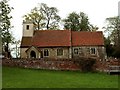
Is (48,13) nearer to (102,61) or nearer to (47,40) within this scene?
(47,40)

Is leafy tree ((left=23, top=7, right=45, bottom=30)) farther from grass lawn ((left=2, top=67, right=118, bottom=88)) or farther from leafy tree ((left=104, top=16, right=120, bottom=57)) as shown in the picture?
grass lawn ((left=2, top=67, right=118, bottom=88))

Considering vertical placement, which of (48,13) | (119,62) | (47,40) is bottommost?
(119,62)

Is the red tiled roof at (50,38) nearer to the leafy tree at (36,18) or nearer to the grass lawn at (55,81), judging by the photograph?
the leafy tree at (36,18)

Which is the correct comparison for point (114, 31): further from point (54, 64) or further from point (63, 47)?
point (54, 64)

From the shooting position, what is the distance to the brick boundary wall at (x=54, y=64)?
44156 millimetres

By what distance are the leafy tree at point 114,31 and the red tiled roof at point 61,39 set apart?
282 inches

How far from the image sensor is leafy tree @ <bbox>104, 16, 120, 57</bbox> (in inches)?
2491

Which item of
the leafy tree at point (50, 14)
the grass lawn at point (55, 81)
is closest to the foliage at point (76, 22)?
the leafy tree at point (50, 14)

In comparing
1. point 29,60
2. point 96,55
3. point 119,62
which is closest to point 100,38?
point 96,55

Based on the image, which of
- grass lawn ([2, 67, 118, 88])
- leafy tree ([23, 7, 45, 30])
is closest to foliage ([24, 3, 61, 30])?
leafy tree ([23, 7, 45, 30])

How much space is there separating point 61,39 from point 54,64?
12.8 meters

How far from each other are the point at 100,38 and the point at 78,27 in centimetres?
1770

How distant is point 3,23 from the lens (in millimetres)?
44188

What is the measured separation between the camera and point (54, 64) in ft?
147
